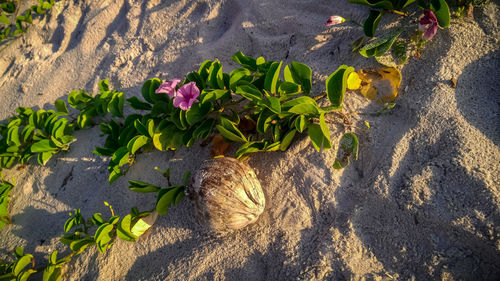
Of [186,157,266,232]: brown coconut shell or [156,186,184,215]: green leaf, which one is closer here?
[186,157,266,232]: brown coconut shell

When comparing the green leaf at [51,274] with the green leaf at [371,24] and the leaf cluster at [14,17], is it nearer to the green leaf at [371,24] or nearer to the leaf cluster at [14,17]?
the green leaf at [371,24]

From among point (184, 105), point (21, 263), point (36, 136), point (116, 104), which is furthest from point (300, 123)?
point (36, 136)

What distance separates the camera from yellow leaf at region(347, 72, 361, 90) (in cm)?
186

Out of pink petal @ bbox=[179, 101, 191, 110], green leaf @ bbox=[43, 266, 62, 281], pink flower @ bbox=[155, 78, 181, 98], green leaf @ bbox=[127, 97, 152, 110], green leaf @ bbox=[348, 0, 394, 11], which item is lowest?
green leaf @ bbox=[43, 266, 62, 281]

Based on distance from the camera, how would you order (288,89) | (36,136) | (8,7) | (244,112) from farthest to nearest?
(8,7) < (36,136) < (244,112) < (288,89)

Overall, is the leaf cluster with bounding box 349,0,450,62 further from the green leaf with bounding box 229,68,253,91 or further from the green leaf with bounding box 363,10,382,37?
the green leaf with bounding box 229,68,253,91

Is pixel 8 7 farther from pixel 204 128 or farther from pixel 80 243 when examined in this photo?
pixel 204 128

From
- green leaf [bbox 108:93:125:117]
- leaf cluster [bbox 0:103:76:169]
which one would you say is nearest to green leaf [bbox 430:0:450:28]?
green leaf [bbox 108:93:125:117]

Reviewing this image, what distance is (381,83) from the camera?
188cm

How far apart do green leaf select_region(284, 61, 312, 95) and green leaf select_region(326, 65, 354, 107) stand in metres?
0.13

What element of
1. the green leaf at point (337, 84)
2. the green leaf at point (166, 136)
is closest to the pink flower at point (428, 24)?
the green leaf at point (337, 84)

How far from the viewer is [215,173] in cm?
172

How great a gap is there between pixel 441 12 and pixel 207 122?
1.60 metres

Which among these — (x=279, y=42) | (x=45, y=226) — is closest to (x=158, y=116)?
(x=279, y=42)
